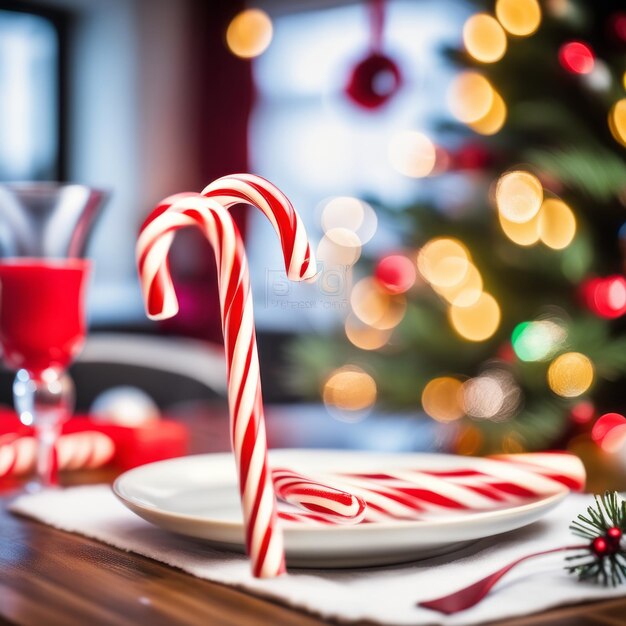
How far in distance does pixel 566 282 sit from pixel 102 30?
3.92 m

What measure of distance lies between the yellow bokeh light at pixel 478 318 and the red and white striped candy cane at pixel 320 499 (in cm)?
108

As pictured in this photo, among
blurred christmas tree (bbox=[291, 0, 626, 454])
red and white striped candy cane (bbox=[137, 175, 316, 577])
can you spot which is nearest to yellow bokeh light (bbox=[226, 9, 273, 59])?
blurred christmas tree (bbox=[291, 0, 626, 454])

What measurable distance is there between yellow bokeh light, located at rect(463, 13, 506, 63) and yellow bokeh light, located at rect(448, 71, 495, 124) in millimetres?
46

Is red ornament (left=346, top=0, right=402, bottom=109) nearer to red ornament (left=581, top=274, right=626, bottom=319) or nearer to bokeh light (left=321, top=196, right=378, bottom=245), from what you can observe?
red ornament (left=581, top=274, right=626, bottom=319)

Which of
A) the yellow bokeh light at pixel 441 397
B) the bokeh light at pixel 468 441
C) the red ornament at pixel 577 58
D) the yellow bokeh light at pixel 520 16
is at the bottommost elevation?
the bokeh light at pixel 468 441

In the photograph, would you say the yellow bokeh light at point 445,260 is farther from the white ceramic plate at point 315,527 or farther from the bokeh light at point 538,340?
the white ceramic plate at point 315,527

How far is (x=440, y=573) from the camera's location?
663 millimetres

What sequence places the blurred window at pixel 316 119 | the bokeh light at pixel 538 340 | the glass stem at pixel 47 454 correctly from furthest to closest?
the blurred window at pixel 316 119 < the bokeh light at pixel 538 340 < the glass stem at pixel 47 454

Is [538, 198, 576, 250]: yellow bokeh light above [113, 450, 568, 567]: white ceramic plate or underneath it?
above

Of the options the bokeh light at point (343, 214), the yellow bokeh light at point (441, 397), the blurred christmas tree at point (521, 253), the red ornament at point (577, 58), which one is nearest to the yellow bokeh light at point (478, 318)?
the blurred christmas tree at point (521, 253)

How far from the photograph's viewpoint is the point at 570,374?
165 cm

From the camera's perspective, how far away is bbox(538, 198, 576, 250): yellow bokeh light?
1661 millimetres

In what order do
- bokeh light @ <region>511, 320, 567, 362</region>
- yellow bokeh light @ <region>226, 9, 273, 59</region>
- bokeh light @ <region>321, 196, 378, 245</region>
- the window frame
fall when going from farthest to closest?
the window frame, yellow bokeh light @ <region>226, 9, 273, 59</region>, bokeh light @ <region>321, 196, 378, 245</region>, bokeh light @ <region>511, 320, 567, 362</region>

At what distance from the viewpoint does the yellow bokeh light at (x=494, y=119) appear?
1736 mm
